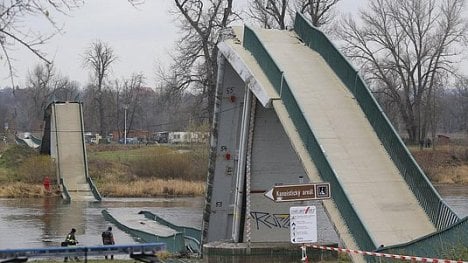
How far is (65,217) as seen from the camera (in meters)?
43.0

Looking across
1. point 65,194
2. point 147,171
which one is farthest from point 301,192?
point 147,171

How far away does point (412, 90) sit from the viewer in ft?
277

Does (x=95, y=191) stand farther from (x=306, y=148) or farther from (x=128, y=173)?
(x=306, y=148)

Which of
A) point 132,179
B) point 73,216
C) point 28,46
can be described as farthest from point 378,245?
Result: point 132,179

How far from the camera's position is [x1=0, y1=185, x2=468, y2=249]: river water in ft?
107

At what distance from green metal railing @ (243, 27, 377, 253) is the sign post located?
829mm

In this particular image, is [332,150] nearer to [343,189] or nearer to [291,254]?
[343,189]

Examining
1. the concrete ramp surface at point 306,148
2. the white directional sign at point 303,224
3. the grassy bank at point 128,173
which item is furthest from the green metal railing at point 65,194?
the white directional sign at point 303,224

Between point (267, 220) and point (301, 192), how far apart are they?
702 cm

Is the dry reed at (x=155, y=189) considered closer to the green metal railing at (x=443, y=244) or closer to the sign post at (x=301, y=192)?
the sign post at (x=301, y=192)

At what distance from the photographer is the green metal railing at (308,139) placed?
15.2 metres

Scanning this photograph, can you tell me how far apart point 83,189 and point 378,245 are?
4483cm

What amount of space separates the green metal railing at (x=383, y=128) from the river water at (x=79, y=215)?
1260 centimetres

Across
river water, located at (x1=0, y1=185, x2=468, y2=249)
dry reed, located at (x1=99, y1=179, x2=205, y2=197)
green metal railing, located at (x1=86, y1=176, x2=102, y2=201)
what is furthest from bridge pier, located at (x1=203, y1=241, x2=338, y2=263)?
dry reed, located at (x1=99, y1=179, x2=205, y2=197)
